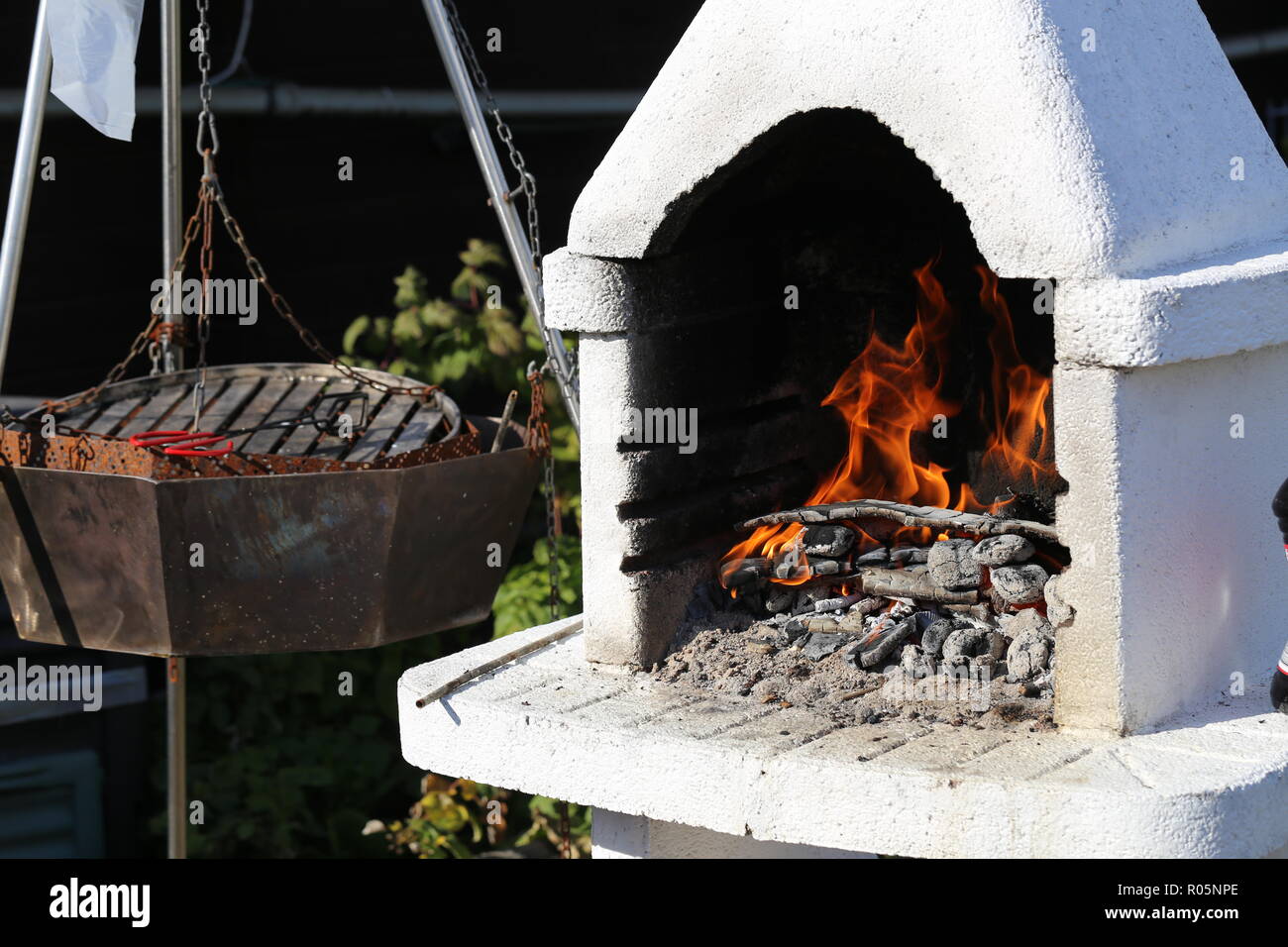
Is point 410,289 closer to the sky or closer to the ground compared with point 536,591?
closer to the sky

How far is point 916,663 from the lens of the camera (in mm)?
3428

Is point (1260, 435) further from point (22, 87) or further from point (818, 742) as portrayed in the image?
point (22, 87)

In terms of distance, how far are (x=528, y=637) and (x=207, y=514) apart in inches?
29.1

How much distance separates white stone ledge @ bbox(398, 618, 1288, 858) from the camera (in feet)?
9.32

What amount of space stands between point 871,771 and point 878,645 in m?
0.55

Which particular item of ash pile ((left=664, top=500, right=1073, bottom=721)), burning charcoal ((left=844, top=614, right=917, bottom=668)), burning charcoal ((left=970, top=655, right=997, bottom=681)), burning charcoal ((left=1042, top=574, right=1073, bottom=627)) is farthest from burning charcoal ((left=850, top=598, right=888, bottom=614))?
burning charcoal ((left=1042, top=574, right=1073, bottom=627))

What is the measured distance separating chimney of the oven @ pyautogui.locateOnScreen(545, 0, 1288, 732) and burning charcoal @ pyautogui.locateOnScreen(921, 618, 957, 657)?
0.38 meters

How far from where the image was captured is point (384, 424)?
4113mm

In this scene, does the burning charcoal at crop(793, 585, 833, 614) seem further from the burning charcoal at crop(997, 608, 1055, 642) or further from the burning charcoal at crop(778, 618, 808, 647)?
the burning charcoal at crop(997, 608, 1055, 642)

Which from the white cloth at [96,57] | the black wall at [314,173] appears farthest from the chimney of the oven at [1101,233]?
the black wall at [314,173]

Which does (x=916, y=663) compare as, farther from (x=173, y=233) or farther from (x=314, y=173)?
(x=314, y=173)

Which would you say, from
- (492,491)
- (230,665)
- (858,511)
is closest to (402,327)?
(230,665)

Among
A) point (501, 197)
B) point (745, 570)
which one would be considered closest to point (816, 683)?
point (745, 570)
